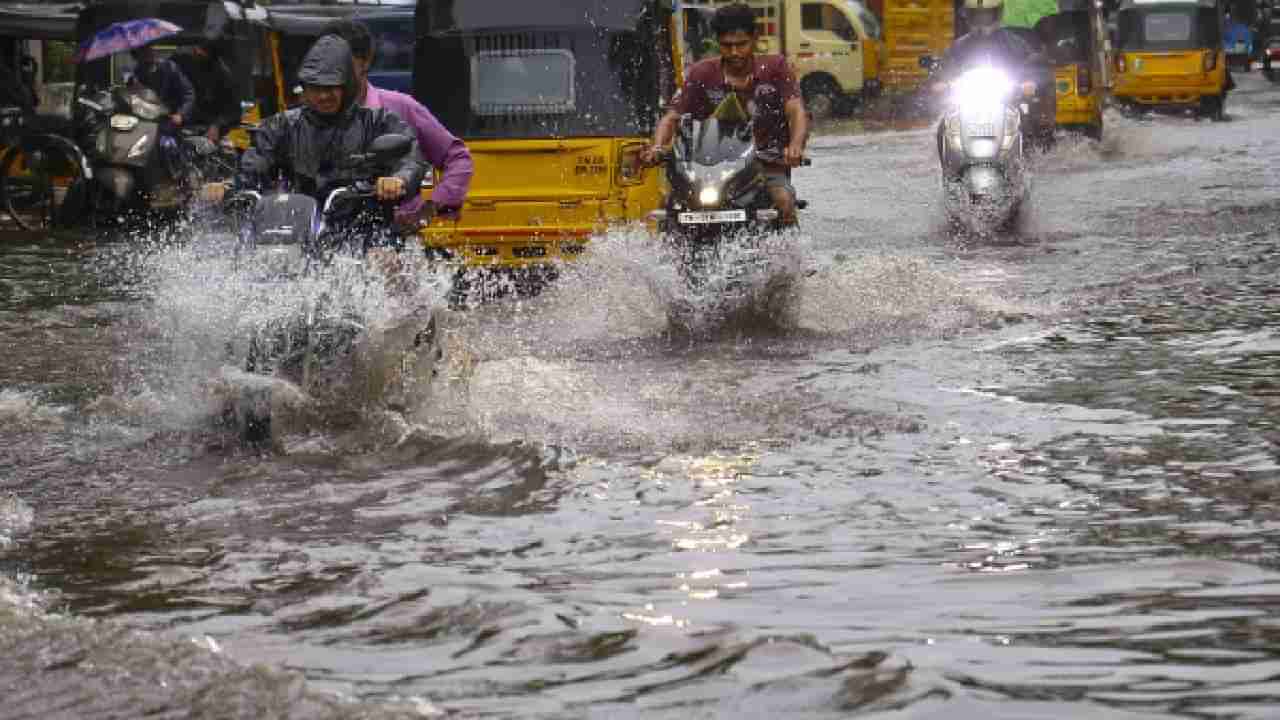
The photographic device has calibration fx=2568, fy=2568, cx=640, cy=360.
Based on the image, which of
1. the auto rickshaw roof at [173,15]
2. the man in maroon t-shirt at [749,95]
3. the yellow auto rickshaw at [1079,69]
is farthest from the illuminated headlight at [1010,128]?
the yellow auto rickshaw at [1079,69]

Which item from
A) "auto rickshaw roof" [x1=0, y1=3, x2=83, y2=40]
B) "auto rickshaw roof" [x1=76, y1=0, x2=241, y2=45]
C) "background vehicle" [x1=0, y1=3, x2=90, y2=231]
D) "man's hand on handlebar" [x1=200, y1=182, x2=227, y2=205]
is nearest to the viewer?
"man's hand on handlebar" [x1=200, y1=182, x2=227, y2=205]

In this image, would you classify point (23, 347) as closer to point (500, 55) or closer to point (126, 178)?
point (500, 55)

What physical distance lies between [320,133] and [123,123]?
12.7m

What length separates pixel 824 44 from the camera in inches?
1795

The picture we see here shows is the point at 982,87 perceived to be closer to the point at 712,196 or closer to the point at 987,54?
the point at 987,54

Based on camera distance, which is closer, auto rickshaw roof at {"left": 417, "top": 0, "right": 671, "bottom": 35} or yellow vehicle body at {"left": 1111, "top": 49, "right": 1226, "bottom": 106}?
auto rickshaw roof at {"left": 417, "top": 0, "right": 671, "bottom": 35}

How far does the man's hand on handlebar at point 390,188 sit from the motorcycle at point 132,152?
495 inches

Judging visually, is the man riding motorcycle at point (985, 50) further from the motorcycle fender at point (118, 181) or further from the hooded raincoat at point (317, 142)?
the hooded raincoat at point (317, 142)

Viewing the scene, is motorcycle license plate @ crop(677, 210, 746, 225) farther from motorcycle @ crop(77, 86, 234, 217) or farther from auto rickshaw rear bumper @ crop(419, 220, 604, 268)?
motorcycle @ crop(77, 86, 234, 217)

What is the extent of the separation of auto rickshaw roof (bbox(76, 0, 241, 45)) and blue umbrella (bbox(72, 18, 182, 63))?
0.91 metres

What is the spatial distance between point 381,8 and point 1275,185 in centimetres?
1336

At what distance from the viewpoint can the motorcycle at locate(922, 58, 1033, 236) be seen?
19203 millimetres

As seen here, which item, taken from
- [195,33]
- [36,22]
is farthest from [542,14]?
[36,22]

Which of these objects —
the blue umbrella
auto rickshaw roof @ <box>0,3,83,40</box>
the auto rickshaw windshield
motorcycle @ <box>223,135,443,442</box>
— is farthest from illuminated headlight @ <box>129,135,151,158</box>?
the auto rickshaw windshield
